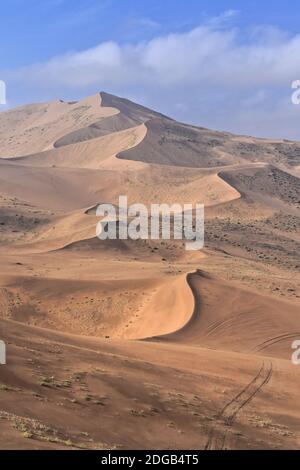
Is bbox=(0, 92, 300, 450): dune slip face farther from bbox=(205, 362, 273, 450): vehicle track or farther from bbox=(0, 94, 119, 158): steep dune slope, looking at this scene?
bbox=(0, 94, 119, 158): steep dune slope

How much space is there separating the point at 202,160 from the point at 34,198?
37761 millimetres

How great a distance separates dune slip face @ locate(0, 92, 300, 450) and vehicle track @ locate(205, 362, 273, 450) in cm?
5

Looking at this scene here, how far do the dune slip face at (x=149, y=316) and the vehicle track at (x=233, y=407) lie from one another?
52 mm

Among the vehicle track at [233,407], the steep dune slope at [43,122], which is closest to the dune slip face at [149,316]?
the vehicle track at [233,407]

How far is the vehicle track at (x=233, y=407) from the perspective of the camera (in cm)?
1013

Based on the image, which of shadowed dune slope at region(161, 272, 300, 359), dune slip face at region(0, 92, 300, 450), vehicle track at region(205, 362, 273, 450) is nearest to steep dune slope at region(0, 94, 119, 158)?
dune slip face at region(0, 92, 300, 450)

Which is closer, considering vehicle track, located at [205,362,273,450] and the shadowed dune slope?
vehicle track, located at [205,362,273,450]

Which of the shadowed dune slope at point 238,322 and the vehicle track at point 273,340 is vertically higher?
the shadowed dune slope at point 238,322

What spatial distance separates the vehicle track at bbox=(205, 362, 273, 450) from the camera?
1013cm

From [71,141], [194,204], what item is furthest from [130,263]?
[71,141]

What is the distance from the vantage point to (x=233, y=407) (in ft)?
42.1

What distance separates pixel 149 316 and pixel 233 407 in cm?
1140

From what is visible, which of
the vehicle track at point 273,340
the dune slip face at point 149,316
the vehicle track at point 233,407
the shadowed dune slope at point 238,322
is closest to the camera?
the vehicle track at point 233,407

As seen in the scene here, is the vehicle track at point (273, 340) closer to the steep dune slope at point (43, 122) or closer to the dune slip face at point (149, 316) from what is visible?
the dune slip face at point (149, 316)
